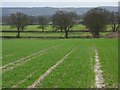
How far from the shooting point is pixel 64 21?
409ft

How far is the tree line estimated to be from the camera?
115250 millimetres

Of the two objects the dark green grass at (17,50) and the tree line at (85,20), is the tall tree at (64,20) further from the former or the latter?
the dark green grass at (17,50)

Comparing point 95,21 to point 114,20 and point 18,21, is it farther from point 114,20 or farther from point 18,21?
point 18,21

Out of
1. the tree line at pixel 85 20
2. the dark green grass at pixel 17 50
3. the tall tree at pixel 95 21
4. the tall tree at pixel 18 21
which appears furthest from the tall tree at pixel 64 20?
the dark green grass at pixel 17 50

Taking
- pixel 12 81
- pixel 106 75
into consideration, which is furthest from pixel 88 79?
pixel 12 81

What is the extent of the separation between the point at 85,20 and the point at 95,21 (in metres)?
4.42

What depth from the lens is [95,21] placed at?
114 metres

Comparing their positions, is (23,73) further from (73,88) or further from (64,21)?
(64,21)

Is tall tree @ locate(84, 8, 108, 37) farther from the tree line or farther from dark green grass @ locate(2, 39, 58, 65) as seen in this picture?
dark green grass @ locate(2, 39, 58, 65)

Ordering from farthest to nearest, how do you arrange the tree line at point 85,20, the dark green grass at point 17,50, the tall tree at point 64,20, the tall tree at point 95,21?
the tall tree at point 64,20
the tree line at point 85,20
the tall tree at point 95,21
the dark green grass at point 17,50

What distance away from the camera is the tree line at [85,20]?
115 meters

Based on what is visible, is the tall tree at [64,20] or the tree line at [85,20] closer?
the tree line at [85,20]

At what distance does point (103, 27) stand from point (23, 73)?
3823 inches

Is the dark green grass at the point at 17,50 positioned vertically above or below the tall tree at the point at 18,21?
below
